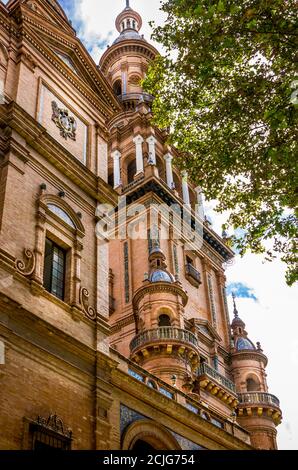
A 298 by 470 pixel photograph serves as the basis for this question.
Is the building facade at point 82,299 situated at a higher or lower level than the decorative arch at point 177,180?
lower

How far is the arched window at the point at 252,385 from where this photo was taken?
36.0m

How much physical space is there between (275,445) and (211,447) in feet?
43.5

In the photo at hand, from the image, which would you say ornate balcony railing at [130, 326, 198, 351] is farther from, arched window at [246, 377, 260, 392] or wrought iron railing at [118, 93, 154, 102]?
wrought iron railing at [118, 93, 154, 102]

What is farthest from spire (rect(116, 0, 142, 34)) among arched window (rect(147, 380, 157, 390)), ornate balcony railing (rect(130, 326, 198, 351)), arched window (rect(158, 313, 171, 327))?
arched window (rect(147, 380, 157, 390))

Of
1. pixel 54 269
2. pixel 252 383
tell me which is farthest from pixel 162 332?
pixel 54 269

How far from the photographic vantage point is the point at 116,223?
37.0 m

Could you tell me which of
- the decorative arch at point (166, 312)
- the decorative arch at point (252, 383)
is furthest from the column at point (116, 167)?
the decorative arch at point (252, 383)

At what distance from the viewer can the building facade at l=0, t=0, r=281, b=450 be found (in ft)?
→ 51.1

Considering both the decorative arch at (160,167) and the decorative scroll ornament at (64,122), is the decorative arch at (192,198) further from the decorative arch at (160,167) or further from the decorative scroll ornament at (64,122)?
the decorative scroll ornament at (64,122)

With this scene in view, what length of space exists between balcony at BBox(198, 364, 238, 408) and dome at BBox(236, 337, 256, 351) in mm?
3003

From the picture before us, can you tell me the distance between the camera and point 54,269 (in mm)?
18469

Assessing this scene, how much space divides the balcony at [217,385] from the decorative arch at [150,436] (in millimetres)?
12045

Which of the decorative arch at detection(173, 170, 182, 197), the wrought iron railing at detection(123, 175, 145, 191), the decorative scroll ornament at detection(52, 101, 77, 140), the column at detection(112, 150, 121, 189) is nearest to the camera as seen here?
the decorative scroll ornament at detection(52, 101, 77, 140)

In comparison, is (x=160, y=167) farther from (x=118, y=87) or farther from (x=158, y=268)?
(x=118, y=87)
